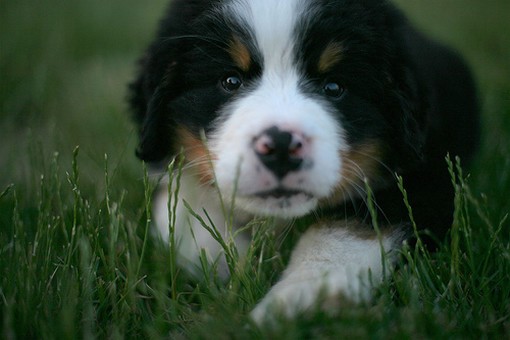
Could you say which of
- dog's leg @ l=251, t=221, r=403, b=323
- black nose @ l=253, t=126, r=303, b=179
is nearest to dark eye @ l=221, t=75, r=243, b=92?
black nose @ l=253, t=126, r=303, b=179

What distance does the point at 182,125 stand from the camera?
8.63 ft

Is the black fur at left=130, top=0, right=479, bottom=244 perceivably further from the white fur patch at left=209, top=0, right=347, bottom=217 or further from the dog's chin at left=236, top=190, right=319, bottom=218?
the dog's chin at left=236, top=190, right=319, bottom=218

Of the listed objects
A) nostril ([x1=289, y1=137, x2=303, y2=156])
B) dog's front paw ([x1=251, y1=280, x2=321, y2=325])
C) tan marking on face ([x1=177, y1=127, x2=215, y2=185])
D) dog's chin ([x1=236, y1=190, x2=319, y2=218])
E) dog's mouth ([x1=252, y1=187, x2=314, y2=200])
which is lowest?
dog's front paw ([x1=251, y1=280, x2=321, y2=325])

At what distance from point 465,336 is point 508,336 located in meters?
0.12

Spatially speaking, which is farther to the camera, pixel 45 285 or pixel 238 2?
pixel 238 2

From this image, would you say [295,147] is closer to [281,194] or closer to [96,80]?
[281,194]

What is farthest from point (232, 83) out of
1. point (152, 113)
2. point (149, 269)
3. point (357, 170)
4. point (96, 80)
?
point (96, 80)

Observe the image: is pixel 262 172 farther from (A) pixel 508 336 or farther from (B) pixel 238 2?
(A) pixel 508 336

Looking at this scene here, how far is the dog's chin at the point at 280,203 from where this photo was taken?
92.4 inches

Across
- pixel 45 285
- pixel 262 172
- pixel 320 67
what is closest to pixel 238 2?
pixel 320 67

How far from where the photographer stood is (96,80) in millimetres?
5230

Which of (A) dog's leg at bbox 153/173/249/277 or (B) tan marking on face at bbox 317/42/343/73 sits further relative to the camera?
(A) dog's leg at bbox 153/173/249/277

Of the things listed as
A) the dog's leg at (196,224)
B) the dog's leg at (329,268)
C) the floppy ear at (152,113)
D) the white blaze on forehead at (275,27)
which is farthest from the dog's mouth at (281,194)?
the floppy ear at (152,113)

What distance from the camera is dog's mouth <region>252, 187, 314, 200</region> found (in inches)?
90.8
